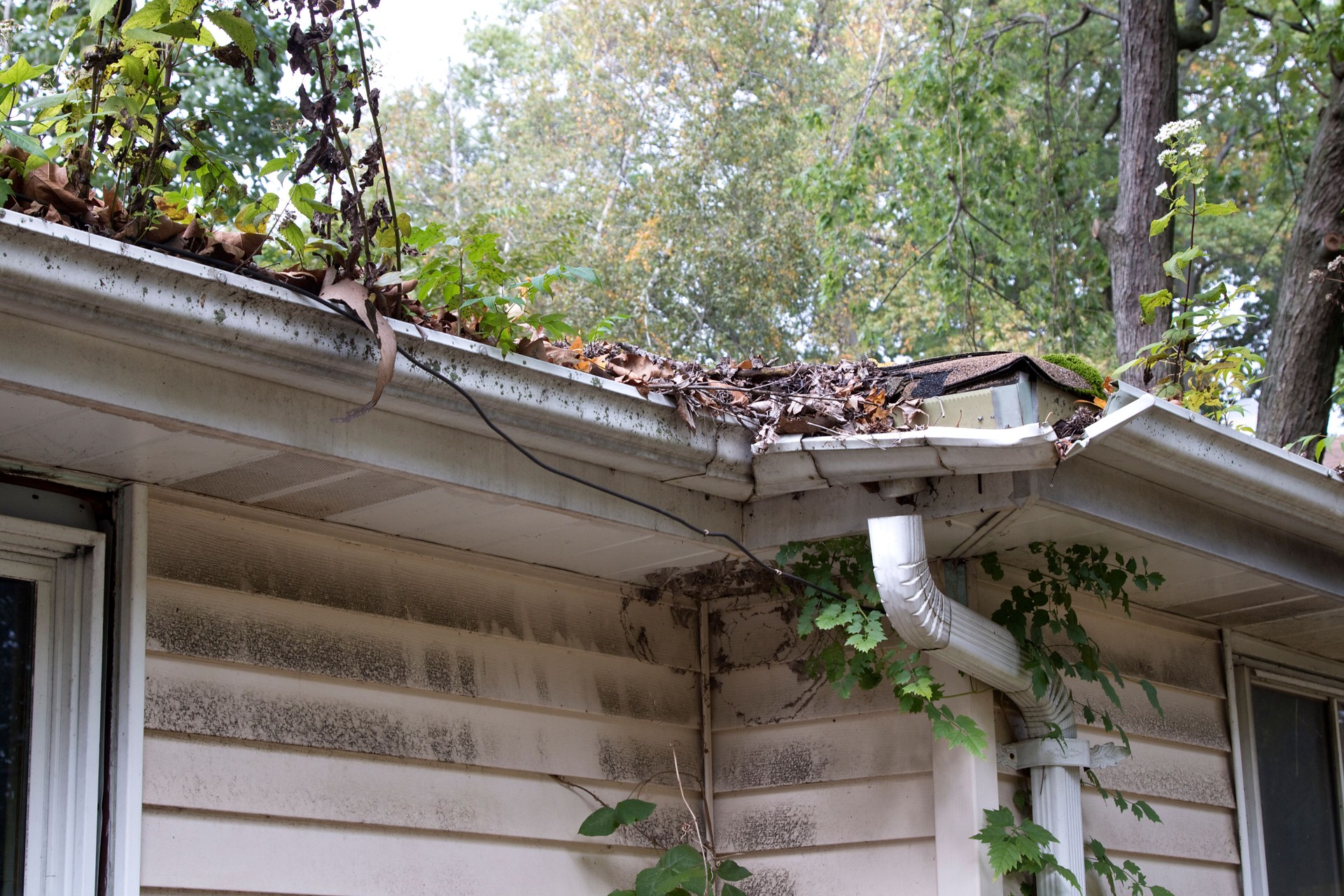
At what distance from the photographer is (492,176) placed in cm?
1853

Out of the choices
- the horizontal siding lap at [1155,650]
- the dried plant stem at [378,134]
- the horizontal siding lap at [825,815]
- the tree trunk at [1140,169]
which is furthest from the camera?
the tree trunk at [1140,169]

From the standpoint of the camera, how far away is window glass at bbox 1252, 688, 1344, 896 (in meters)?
4.14

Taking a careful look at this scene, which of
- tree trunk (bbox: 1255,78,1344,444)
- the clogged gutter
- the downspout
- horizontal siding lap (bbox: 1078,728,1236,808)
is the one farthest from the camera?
tree trunk (bbox: 1255,78,1344,444)

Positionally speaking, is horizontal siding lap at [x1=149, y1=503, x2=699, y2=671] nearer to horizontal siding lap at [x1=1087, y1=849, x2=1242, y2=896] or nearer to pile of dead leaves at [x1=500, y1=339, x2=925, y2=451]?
pile of dead leaves at [x1=500, y1=339, x2=925, y2=451]

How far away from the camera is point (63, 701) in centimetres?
235

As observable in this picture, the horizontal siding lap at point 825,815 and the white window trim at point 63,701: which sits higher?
the white window trim at point 63,701

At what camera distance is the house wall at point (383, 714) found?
2494 mm

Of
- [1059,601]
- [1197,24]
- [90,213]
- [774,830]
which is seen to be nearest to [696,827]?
[774,830]

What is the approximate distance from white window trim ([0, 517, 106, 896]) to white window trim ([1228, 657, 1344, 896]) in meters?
3.28

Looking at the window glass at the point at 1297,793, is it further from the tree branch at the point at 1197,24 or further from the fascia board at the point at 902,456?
the tree branch at the point at 1197,24

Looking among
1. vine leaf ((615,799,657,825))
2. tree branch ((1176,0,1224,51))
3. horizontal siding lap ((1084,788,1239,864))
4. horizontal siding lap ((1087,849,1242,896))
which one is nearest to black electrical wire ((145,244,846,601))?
vine leaf ((615,799,657,825))

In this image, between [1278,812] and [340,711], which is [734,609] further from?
[1278,812]

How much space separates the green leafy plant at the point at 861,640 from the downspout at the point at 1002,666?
0.26ft

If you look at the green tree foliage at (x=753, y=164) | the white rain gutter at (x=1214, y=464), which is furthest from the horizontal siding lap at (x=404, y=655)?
the green tree foliage at (x=753, y=164)
